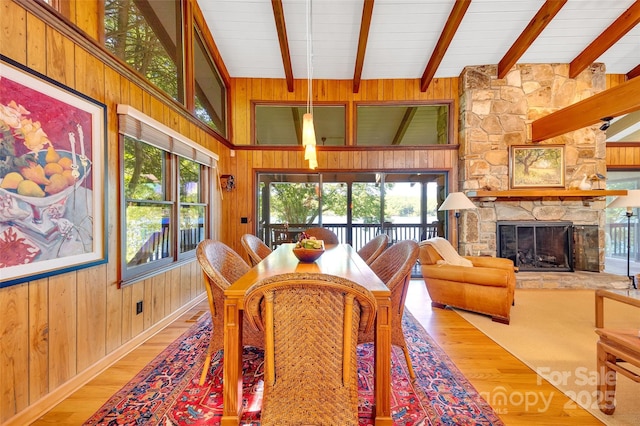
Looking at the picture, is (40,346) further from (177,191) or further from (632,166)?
(632,166)

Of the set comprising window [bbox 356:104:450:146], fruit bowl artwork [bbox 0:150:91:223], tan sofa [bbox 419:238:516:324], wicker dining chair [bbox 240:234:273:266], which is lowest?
tan sofa [bbox 419:238:516:324]

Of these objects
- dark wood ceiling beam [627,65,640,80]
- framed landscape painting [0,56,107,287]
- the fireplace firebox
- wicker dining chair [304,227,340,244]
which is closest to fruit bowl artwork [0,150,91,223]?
framed landscape painting [0,56,107,287]

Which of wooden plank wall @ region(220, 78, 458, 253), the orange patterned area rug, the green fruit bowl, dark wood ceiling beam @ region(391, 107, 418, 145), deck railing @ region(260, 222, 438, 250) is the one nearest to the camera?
the orange patterned area rug

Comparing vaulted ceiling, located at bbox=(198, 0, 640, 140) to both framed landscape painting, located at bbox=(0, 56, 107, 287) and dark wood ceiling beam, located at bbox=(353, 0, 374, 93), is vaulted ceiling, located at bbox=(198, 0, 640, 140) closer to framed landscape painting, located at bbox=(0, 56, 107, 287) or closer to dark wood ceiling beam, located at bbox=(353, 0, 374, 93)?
dark wood ceiling beam, located at bbox=(353, 0, 374, 93)

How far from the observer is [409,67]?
4.82 metres

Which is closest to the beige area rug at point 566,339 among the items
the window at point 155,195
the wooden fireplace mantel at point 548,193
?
the wooden fireplace mantel at point 548,193

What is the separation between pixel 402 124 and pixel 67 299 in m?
5.19

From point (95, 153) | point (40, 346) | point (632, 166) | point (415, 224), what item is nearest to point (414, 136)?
point (415, 224)

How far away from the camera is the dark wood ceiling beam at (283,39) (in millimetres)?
3522

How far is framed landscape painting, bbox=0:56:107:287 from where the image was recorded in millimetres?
1523

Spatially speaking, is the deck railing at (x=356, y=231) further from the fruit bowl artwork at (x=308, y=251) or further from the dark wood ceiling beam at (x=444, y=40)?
the fruit bowl artwork at (x=308, y=251)

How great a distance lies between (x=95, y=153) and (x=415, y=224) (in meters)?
4.94

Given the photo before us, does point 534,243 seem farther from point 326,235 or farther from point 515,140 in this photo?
point 326,235

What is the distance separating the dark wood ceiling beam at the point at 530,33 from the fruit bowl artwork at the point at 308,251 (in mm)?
4323
